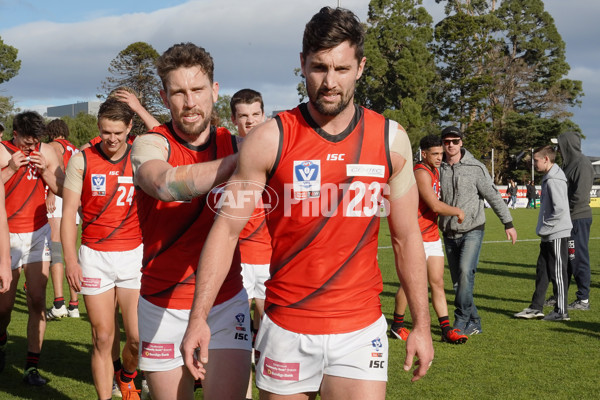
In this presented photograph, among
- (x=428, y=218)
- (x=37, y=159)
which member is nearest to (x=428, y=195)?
(x=428, y=218)

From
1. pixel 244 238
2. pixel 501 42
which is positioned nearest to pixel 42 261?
pixel 244 238

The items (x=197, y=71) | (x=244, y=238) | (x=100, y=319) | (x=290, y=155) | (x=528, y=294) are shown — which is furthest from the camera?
(x=528, y=294)

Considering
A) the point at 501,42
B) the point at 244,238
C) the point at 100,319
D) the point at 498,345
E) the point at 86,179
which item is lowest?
the point at 498,345

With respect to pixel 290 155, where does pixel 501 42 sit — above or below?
above

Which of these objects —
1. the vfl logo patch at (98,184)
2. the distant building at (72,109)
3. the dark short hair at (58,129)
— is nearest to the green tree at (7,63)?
the distant building at (72,109)

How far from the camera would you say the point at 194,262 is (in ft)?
13.8

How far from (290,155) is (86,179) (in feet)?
12.4

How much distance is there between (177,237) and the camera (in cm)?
416

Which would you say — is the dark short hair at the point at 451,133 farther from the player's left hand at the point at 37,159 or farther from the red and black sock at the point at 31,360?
the red and black sock at the point at 31,360

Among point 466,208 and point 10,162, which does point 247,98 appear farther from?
point 466,208

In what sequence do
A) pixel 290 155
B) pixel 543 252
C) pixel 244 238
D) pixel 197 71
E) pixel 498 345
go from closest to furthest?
pixel 290 155 < pixel 197 71 < pixel 244 238 < pixel 498 345 < pixel 543 252

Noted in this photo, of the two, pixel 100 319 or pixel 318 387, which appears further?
pixel 100 319

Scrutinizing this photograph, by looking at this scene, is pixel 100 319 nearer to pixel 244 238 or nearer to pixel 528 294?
pixel 244 238

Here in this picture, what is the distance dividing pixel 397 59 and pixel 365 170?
66.6 meters
